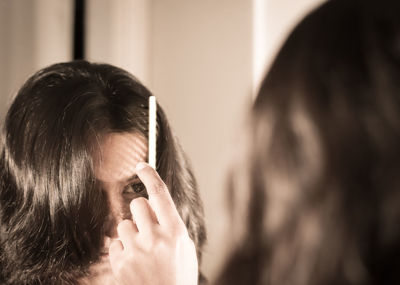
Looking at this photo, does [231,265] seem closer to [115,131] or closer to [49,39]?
[115,131]

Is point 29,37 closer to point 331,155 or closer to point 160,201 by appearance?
point 160,201

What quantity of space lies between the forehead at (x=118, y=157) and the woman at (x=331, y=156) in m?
0.33

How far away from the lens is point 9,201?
2.09ft

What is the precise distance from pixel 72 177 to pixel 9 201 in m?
0.12

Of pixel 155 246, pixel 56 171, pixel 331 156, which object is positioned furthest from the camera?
pixel 56 171

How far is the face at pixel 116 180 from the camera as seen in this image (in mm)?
599

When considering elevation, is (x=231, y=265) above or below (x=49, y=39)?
below

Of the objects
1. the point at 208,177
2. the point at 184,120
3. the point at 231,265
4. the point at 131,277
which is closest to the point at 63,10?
the point at 184,120

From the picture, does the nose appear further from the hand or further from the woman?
the woman

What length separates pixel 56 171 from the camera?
594 millimetres

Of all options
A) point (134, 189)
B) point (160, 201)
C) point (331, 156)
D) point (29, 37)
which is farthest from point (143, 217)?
point (29, 37)

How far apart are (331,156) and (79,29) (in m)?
0.98

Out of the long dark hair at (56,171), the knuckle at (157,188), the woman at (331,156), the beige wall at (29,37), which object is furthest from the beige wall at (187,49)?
the woman at (331,156)

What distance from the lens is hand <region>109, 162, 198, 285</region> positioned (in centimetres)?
48
